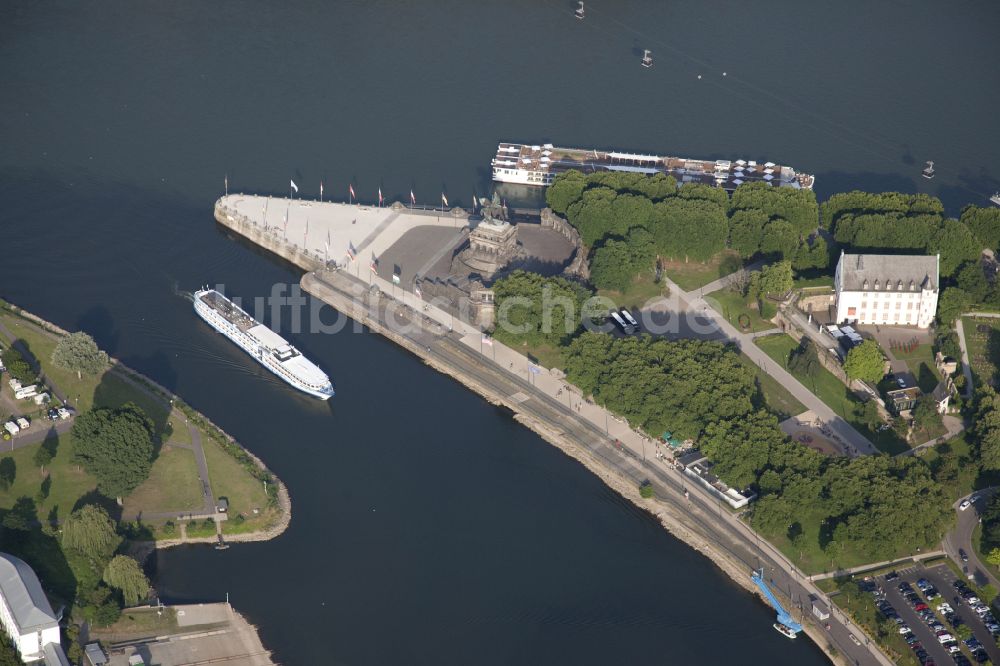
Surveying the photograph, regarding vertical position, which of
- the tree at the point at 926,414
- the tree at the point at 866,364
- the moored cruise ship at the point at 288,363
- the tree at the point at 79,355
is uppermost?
the tree at the point at 866,364

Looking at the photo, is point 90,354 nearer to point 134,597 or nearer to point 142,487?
point 142,487

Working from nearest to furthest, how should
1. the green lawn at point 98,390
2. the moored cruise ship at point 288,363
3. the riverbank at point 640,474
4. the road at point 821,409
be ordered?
the riverbank at point 640,474 → the road at point 821,409 → the green lawn at point 98,390 → the moored cruise ship at point 288,363

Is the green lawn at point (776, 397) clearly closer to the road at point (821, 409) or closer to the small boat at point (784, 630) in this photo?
the road at point (821, 409)

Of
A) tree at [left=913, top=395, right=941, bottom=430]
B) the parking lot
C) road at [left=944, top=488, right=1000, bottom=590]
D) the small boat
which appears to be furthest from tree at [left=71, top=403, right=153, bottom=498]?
tree at [left=913, top=395, right=941, bottom=430]

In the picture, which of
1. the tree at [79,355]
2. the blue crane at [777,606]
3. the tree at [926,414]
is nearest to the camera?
the blue crane at [777,606]

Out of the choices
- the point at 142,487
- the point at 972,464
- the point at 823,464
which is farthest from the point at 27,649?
the point at 972,464

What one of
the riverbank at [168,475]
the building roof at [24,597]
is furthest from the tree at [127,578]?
the riverbank at [168,475]

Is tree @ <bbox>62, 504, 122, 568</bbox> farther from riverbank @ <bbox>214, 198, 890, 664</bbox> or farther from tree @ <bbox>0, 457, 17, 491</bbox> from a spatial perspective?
riverbank @ <bbox>214, 198, 890, 664</bbox>
